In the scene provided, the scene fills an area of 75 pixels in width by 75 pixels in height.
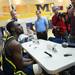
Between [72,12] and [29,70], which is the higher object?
[72,12]

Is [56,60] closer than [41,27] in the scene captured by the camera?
Yes

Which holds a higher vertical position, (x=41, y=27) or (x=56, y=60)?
(x=56, y=60)

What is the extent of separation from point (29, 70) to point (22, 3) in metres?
5.11

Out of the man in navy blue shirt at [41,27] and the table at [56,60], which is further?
the man in navy blue shirt at [41,27]

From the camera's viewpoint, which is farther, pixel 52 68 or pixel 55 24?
pixel 55 24

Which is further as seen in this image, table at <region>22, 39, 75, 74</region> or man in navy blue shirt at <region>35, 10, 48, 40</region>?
man in navy blue shirt at <region>35, 10, 48, 40</region>

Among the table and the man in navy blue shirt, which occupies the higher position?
the table

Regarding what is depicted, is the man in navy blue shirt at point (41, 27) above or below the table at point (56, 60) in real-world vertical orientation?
below

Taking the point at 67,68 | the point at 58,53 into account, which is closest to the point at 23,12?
the point at 58,53

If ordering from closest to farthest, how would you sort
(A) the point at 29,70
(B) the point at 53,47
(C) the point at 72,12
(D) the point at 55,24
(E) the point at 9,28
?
(A) the point at 29,70 < (E) the point at 9,28 < (B) the point at 53,47 < (C) the point at 72,12 < (D) the point at 55,24

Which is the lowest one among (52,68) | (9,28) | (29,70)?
(29,70)

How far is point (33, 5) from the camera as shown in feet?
25.9

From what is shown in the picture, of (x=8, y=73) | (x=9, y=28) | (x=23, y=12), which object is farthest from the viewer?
(x=23, y=12)

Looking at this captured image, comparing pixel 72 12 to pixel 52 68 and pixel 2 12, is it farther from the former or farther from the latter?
pixel 2 12
